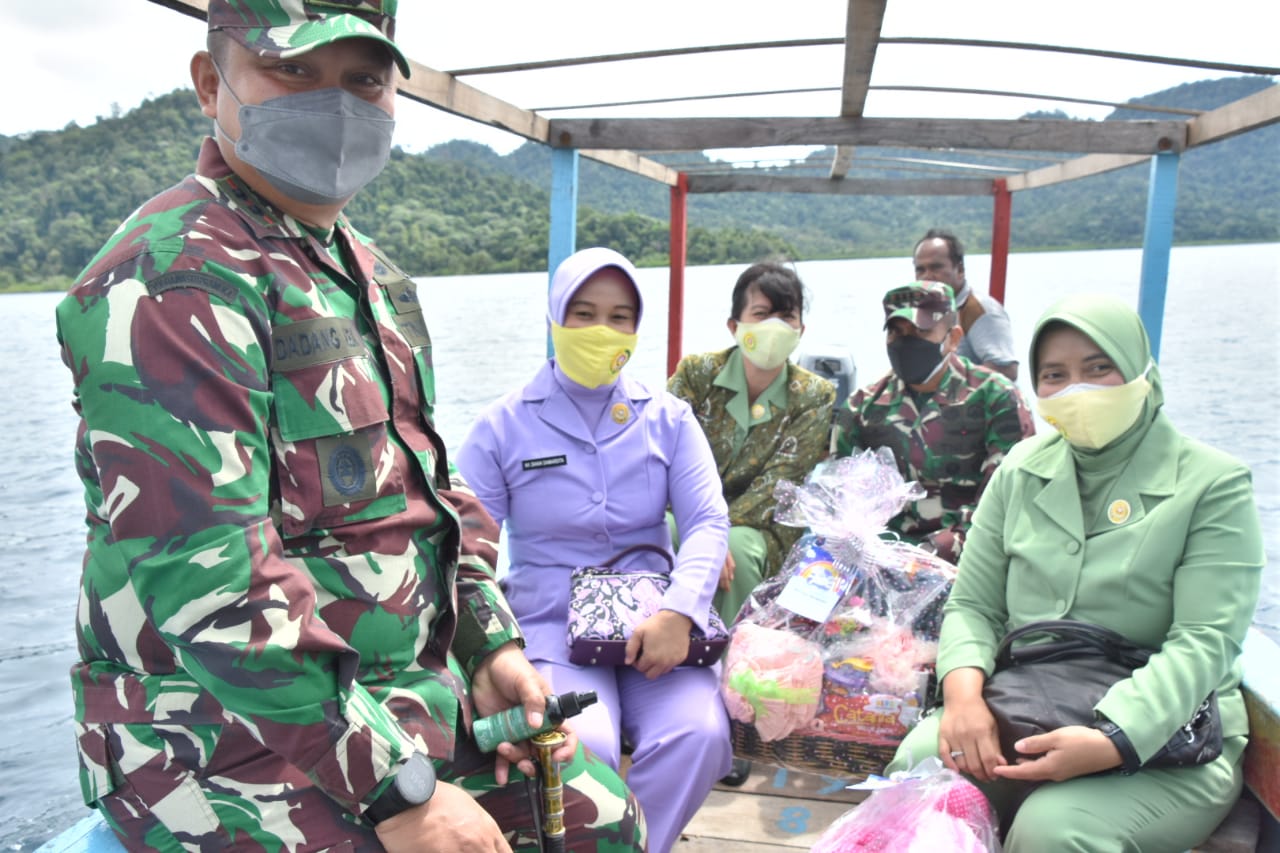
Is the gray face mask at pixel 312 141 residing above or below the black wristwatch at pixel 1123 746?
above

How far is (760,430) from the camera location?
12.0 ft

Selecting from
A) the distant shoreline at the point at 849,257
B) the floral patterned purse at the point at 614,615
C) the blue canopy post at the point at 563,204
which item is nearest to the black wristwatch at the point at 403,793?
the floral patterned purse at the point at 614,615

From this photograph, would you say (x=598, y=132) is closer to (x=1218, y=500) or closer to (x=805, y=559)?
(x=805, y=559)

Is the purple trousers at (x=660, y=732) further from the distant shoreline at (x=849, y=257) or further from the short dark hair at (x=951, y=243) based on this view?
the distant shoreline at (x=849, y=257)

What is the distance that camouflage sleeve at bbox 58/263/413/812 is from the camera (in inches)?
46.2

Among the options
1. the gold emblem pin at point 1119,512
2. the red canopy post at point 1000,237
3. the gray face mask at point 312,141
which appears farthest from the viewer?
the red canopy post at point 1000,237

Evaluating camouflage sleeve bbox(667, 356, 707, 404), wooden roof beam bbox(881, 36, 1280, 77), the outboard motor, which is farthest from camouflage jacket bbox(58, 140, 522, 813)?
the outboard motor

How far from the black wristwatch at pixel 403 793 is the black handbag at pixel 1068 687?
4.43 ft

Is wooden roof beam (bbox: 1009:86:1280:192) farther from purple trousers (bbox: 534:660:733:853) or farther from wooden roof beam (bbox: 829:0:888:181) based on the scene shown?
purple trousers (bbox: 534:660:733:853)

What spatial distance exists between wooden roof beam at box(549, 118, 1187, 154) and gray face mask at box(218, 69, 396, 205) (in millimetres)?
3724

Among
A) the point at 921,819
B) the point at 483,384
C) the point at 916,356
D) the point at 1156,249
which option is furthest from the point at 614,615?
the point at 483,384

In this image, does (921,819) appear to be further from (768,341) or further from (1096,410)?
(768,341)

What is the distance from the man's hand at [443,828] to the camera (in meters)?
1.35

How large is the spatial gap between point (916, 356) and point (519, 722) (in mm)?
2325
